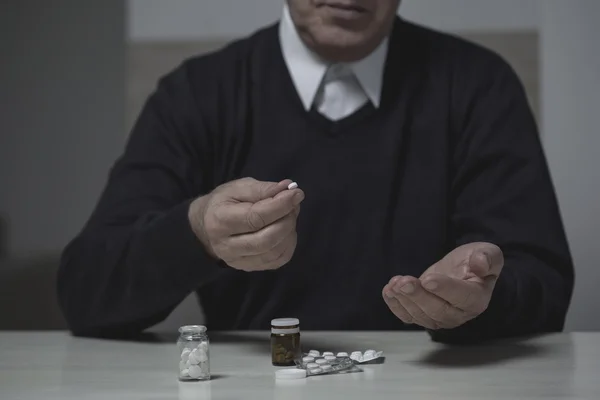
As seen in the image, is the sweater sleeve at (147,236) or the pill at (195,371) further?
the sweater sleeve at (147,236)

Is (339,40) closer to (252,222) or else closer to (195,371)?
(252,222)

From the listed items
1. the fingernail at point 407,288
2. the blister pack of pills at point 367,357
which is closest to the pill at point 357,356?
the blister pack of pills at point 367,357

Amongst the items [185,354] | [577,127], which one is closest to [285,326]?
[185,354]

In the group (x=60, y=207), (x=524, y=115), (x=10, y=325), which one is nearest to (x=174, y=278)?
(x=524, y=115)

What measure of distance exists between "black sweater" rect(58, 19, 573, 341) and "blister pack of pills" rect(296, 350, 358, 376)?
0.45 metres

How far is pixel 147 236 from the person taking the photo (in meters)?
1.24

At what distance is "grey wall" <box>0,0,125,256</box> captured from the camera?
2156mm

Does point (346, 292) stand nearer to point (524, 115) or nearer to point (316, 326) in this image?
point (316, 326)

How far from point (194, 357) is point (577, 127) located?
1329mm

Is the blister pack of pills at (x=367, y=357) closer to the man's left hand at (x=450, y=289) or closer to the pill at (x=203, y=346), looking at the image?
the man's left hand at (x=450, y=289)

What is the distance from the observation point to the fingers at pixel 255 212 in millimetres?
1024

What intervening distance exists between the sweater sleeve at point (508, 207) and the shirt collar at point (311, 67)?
147 mm

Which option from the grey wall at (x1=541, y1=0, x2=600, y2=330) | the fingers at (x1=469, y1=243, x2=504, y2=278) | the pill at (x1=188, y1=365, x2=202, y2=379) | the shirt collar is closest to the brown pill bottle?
the pill at (x1=188, y1=365, x2=202, y2=379)

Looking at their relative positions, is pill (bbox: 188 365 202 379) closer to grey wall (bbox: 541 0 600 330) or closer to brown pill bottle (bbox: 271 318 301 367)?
brown pill bottle (bbox: 271 318 301 367)
